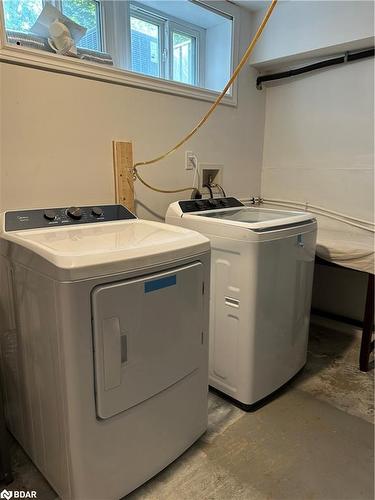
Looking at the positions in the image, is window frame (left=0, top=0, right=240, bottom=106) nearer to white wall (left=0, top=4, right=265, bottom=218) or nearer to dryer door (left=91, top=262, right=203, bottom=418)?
white wall (left=0, top=4, right=265, bottom=218)

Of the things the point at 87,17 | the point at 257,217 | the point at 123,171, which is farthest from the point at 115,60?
the point at 257,217

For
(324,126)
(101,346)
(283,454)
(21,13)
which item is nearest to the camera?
(101,346)

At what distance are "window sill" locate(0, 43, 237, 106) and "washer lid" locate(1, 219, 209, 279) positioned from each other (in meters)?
0.81

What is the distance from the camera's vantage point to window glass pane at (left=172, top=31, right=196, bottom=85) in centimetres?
254

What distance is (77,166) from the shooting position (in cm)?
189

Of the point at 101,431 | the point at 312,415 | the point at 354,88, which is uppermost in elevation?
the point at 354,88

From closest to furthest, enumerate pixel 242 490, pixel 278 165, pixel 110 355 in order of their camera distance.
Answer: pixel 110 355, pixel 242 490, pixel 278 165

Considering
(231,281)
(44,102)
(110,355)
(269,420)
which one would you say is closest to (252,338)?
(231,281)

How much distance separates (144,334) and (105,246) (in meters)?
0.34

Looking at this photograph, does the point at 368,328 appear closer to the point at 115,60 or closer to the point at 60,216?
the point at 60,216

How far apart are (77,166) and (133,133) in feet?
1.42

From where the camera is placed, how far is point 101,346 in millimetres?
1118

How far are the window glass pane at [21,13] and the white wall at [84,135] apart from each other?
1.19 ft

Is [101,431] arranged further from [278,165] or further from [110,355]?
[278,165]
